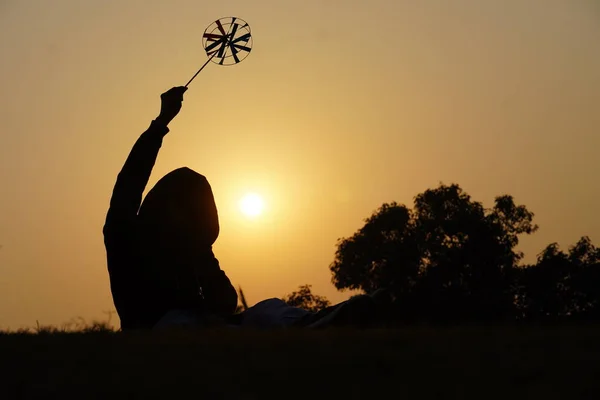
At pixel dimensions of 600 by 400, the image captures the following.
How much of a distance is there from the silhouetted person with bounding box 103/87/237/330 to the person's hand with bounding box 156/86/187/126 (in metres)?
0.52

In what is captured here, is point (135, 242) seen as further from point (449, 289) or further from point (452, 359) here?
point (449, 289)

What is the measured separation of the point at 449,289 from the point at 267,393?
48456mm

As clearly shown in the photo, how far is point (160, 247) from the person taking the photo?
A: 1199 cm

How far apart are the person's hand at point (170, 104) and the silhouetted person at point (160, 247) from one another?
52 cm

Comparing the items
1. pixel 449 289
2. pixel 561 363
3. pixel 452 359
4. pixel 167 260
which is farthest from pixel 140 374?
pixel 449 289

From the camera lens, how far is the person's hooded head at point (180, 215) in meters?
12.1

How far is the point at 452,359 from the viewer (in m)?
4.93

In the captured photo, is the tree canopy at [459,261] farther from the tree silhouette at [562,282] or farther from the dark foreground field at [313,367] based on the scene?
the dark foreground field at [313,367]

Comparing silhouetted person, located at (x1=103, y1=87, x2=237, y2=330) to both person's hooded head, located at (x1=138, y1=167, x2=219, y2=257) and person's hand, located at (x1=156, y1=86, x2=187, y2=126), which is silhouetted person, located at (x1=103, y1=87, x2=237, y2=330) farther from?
person's hand, located at (x1=156, y1=86, x2=187, y2=126)

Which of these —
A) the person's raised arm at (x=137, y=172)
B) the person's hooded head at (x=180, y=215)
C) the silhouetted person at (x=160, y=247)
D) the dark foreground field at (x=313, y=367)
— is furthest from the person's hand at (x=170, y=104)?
the dark foreground field at (x=313, y=367)

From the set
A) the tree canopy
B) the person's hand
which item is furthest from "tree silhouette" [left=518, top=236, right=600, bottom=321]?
the person's hand

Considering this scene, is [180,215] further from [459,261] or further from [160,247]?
[459,261]

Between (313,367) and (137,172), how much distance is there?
8055 millimetres

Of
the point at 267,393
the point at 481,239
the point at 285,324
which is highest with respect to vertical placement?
the point at 481,239
